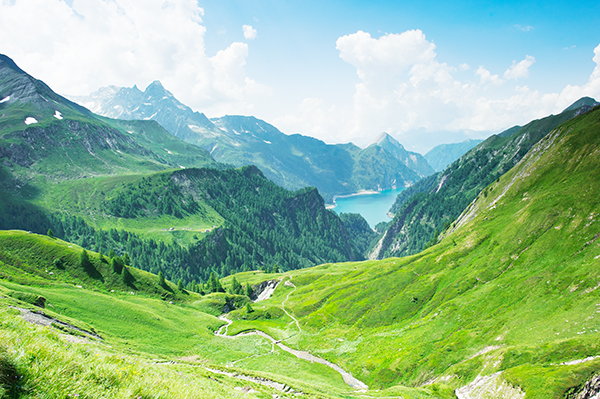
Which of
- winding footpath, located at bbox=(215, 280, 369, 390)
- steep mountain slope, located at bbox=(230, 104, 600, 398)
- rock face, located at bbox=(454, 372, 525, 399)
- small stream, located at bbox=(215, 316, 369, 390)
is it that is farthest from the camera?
winding footpath, located at bbox=(215, 280, 369, 390)

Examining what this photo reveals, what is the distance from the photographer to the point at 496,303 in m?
56.2

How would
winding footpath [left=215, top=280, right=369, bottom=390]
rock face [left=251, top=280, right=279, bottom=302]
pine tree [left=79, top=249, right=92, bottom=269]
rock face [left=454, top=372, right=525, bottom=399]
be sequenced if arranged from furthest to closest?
1. rock face [left=251, top=280, right=279, bottom=302]
2. pine tree [left=79, top=249, right=92, bottom=269]
3. winding footpath [left=215, top=280, right=369, bottom=390]
4. rock face [left=454, top=372, right=525, bottom=399]

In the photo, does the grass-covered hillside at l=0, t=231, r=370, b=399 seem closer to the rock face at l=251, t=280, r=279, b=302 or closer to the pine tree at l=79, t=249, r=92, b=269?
the pine tree at l=79, t=249, r=92, b=269

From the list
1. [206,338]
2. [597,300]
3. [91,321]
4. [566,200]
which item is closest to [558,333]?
[597,300]

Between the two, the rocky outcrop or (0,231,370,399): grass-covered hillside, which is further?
the rocky outcrop

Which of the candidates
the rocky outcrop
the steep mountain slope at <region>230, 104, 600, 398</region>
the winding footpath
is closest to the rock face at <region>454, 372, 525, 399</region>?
the steep mountain slope at <region>230, 104, 600, 398</region>

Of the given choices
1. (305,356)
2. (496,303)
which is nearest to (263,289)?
(305,356)

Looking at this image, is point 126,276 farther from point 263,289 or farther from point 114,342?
point 263,289

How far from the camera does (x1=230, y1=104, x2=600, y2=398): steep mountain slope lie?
36.6 meters

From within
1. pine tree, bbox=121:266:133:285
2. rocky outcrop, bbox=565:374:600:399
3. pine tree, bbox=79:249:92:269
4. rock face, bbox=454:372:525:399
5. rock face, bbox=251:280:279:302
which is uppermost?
pine tree, bbox=79:249:92:269

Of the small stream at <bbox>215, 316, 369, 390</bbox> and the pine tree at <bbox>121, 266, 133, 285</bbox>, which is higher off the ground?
the pine tree at <bbox>121, 266, 133, 285</bbox>

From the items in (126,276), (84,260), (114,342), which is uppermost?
(84,260)

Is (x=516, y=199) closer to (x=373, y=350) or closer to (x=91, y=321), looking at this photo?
(x=373, y=350)

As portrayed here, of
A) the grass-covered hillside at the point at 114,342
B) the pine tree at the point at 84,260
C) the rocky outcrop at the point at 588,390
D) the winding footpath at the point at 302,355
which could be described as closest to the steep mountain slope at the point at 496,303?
the rocky outcrop at the point at 588,390
